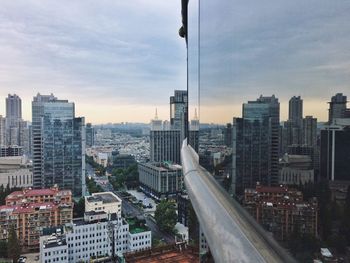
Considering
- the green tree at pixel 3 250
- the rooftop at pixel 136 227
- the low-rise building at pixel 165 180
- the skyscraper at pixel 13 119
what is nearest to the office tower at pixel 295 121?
the rooftop at pixel 136 227

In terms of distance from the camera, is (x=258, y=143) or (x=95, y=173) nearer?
(x=258, y=143)

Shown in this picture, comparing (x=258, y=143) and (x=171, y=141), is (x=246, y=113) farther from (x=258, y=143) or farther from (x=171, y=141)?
(x=171, y=141)

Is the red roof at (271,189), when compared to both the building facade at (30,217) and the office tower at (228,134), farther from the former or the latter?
the building facade at (30,217)

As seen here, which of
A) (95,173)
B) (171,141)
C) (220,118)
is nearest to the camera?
(220,118)

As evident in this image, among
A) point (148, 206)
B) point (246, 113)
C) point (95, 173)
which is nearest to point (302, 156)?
point (246, 113)

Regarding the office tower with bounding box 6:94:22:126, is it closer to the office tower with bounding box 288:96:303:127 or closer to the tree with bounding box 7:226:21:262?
the tree with bounding box 7:226:21:262

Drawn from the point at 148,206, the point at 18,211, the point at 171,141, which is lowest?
the point at 148,206
